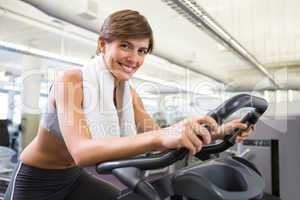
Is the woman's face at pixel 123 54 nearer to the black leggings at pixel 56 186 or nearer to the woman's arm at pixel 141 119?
the woman's arm at pixel 141 119

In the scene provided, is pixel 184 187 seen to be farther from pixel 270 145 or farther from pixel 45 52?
pixel 45 52

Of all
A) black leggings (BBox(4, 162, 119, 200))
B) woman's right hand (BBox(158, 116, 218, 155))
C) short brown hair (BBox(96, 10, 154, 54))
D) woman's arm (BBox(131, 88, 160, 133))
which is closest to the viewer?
woman's right hand (BBox(158, 116, 218, 155))

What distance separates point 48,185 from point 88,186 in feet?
0.47

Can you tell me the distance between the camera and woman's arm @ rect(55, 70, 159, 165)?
1.59 ft

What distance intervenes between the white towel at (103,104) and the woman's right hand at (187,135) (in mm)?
309

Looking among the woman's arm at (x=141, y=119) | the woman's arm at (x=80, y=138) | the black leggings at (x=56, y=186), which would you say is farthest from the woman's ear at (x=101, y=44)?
the black leggings at (x=56, y=186)

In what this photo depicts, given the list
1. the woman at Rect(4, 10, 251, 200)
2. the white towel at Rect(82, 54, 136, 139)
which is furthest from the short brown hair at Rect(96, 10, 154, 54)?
the white towel at Rect(82, 54, 136, 139)

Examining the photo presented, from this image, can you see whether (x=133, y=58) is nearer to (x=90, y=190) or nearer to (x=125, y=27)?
(x=125, y=27)

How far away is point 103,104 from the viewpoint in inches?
34.1

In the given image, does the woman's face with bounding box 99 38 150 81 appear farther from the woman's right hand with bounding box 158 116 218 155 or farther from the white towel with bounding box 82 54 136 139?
the woman's right hand with bounding box 158 116 218 155

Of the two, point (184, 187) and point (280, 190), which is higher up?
point (184, 187)

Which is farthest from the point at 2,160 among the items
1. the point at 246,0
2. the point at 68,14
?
the point at 246,0

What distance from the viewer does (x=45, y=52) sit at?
482 centimetres

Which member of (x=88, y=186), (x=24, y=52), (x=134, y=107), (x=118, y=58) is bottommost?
(x=88, y=186)
